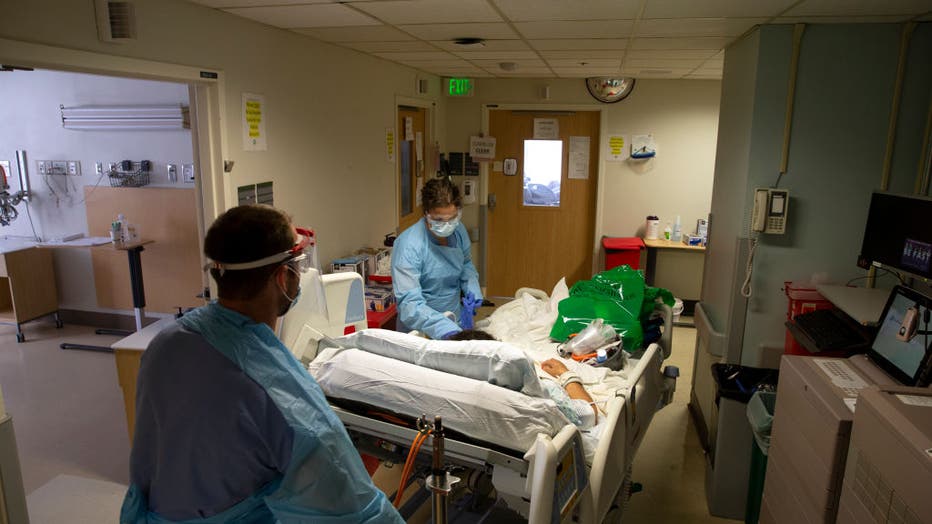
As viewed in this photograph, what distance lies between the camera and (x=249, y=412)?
1216 millimetres

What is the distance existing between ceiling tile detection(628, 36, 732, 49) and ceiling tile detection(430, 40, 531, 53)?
0.63 meters

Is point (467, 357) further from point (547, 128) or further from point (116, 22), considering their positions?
point (547, 128)

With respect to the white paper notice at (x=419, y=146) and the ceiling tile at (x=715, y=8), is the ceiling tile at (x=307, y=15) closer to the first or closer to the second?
the ceiling tile at (x=715, y=8)

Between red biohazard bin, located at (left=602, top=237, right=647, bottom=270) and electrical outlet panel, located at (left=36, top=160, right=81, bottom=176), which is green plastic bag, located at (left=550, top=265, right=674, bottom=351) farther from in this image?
electrical outlet panel, located at (left=36, top=160, right=81, bottom=176)

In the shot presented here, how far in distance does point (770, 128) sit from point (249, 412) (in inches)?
101

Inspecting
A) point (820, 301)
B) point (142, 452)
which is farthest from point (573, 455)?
point (820, 301)

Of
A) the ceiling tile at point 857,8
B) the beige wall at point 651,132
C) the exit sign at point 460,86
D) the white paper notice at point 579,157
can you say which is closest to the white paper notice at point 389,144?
the exit sign at point 460,86

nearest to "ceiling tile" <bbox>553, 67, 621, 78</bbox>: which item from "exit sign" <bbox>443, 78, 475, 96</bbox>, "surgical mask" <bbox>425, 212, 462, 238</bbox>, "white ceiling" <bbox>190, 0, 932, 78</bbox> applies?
"white ceiling" <bbox>190, 0, 932, 78</bbox>

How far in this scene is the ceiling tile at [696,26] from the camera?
8.66ft

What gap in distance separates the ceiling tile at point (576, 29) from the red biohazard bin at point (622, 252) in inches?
102

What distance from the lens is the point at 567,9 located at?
2.45 meters

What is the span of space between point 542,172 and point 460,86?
3.73 ft

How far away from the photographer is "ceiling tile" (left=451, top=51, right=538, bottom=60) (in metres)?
3.81

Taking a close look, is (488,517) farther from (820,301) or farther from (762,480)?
(820,301)
